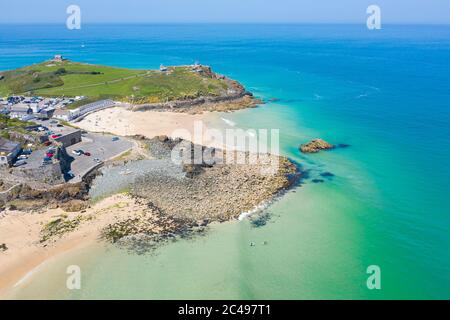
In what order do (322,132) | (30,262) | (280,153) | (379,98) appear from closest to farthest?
(30,262) < (280,153) < (322,132) < (379,98)

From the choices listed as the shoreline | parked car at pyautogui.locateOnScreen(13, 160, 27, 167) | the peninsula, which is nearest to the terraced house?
the peninsula

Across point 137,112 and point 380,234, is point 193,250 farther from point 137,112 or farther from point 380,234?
point 137,112

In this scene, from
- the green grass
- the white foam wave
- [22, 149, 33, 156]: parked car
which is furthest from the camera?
the green grass

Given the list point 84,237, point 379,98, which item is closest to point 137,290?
point 84,237

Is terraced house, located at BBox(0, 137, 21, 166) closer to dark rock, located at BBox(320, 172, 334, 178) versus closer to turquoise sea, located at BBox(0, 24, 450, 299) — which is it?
turquoise sea, located at BBox(0, 24, 450, 299)

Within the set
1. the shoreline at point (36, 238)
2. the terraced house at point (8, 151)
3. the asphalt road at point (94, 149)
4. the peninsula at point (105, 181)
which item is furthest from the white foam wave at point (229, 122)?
the terraced house at point (8, 151)
